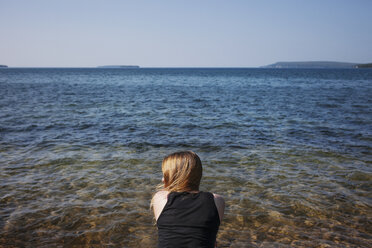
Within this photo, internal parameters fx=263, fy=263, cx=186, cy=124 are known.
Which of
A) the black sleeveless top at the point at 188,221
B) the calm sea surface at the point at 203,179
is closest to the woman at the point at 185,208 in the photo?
the black sleeveless top at the point at 188,221

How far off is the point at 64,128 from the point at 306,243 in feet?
42.8

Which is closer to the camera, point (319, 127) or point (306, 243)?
point (306, 243)

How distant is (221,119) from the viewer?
56.4 ft

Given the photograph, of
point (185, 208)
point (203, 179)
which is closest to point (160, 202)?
point (185, 208)

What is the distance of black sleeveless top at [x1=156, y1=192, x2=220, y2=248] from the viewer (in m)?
2.65

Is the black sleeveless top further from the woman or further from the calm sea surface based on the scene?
the calm sea surface

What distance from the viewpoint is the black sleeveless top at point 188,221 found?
2.65 m

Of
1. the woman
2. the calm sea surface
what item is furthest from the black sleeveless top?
the calm sea surface

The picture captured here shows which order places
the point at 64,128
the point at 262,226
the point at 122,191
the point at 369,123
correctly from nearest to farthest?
the point at 262,226 < the point at 122,191 < the point at 64,128 < the point at 369,123

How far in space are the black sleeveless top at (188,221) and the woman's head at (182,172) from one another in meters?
0.10

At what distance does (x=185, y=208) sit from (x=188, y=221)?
0.13 meters

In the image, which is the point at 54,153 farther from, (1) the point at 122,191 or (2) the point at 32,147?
(1) the point at 122,191

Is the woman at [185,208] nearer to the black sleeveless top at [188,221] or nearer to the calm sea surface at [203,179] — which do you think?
Result: the black sleeveless top at [188,221]

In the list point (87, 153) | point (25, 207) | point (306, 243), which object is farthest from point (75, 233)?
point (87, 153)
